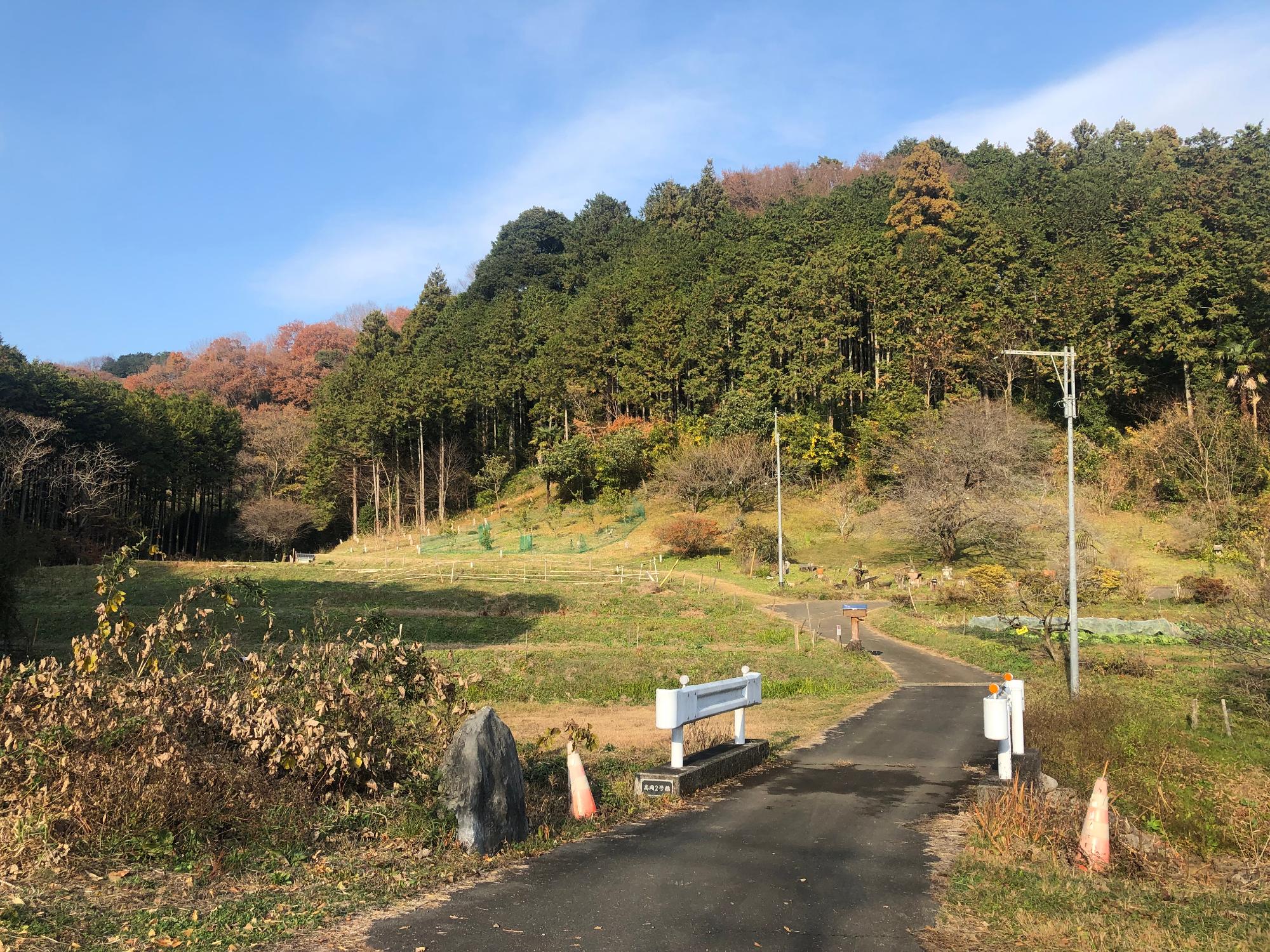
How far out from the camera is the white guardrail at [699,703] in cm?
801

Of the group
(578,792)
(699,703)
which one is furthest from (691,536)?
(578,792)

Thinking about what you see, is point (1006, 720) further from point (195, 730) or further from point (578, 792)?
point (195, 730)

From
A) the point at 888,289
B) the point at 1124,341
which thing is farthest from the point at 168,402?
the point at 1124,341

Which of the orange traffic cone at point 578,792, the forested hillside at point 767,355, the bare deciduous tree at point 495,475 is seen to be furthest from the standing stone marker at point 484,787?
the bare deciduous tree at point 495,475

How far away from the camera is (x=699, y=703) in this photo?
864 centimetres

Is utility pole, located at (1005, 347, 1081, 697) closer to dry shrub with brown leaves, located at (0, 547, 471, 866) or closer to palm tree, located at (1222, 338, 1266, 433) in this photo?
dry shrub with brown leaves, located at (0, 547, 471, 866)

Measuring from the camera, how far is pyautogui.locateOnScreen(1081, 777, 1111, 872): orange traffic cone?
6.18 metres

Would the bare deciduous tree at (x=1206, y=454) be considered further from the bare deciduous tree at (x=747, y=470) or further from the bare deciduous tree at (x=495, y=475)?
the bare deciduous tree at (x=495, y=475)

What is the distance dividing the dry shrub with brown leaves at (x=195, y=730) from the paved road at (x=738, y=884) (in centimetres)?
177

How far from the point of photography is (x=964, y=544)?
4306cm

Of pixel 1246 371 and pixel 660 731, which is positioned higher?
pixel 1246 371

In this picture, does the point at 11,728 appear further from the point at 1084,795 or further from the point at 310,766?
Result: the point at 1084,795

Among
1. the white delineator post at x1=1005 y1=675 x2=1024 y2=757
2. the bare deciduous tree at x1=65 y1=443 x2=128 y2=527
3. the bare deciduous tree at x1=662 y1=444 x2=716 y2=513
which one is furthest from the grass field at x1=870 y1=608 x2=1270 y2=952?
the bare deciduous tree at x1=65 y1=443 x2=128 y2=527

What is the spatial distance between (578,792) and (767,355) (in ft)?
163
